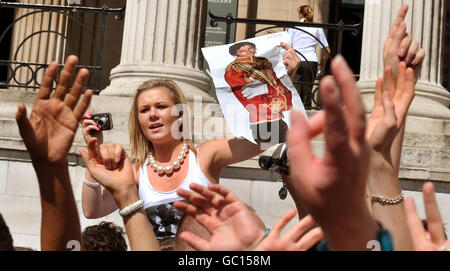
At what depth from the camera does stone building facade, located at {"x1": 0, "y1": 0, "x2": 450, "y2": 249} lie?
247 inches

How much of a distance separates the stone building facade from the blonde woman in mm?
2433

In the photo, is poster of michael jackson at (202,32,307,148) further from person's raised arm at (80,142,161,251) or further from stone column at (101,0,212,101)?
stone column at (101,0,212,101)

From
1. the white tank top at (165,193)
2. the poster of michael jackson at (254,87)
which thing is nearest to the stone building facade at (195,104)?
the poster of michael jackson at (254,87)

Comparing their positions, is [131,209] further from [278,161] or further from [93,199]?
[278,161]

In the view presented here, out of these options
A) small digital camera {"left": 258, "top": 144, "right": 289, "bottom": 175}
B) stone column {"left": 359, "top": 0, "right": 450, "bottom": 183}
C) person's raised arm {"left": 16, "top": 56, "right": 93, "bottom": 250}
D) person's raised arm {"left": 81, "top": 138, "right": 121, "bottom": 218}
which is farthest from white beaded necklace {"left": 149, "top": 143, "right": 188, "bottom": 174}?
stone column {"left": 359, "top": 0, "right": 450, "bottom": 183}

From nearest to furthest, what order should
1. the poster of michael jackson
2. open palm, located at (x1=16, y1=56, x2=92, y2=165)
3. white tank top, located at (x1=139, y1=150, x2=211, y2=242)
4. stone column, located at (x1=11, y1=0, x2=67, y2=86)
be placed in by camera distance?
open palm, located at (x1=16, y1=56, x2=92, y2=165), white tank top, located at (x1=139, y1=150, x2=211, y2=242), the poster of michael jackson, stone column, located at (x1=11, y1=0, x2=67, y2=86)

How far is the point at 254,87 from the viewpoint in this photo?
416 cm

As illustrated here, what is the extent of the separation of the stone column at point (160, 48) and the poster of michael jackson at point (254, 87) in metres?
2.79

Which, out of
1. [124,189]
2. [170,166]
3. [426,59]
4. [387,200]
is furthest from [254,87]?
[426,59]

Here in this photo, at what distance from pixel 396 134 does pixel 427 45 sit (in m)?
4.88

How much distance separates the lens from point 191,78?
7.15m
